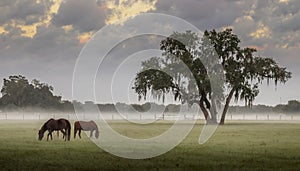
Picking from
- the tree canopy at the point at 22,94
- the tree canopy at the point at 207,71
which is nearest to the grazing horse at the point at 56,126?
the tree canopy at the point at 207,71

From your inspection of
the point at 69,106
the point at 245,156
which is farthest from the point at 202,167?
the point at 69,106

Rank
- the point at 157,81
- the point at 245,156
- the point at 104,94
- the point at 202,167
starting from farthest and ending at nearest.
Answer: the point at 157,81, the point at 104,94, the point at 245,156, the point at 202,167

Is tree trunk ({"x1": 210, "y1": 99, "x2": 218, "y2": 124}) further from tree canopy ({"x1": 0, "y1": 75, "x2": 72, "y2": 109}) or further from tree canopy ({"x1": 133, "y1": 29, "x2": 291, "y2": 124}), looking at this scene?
tree canopy ({"x1": 0, "y1": 75, "x2": 72, "y2": 109})

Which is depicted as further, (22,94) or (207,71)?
(22,94)

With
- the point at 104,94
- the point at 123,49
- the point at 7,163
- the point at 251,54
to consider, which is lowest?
the point at 7,163

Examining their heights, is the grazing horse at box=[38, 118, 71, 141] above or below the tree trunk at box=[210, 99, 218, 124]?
below

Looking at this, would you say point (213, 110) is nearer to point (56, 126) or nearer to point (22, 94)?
point (56, 126)

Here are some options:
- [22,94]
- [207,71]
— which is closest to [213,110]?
[207,71]

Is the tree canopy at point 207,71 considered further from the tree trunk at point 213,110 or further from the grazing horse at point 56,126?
the grazing horse at point 56,126

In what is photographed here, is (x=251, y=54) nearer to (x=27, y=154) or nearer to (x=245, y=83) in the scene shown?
(x=245, y=83)

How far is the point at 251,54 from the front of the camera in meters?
69.5

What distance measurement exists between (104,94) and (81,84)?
260 centimetres

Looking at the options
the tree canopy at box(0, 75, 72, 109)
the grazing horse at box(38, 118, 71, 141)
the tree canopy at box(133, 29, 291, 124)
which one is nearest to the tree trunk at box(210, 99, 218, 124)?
the tree canopy at box(133, 29, 291, 124)

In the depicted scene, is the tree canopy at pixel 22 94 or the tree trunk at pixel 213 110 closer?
the tree trunk at pixel 213 110
